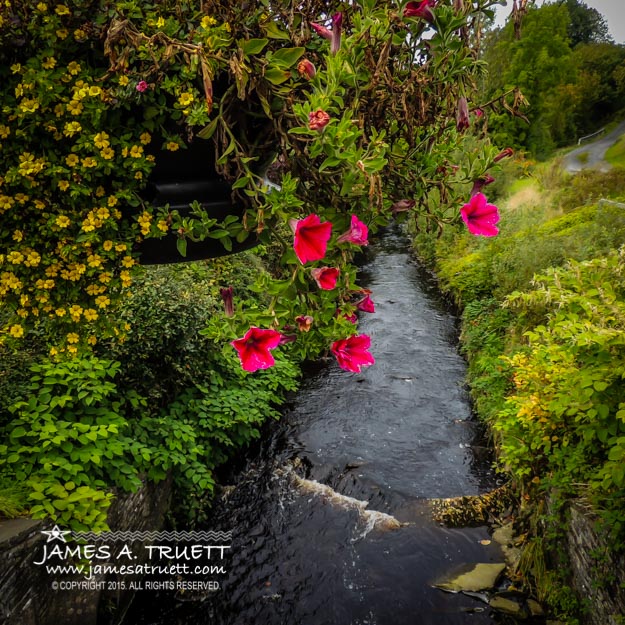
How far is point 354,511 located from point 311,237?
14.6 ft

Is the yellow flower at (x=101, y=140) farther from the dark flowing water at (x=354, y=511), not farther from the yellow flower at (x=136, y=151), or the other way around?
the dark flowing water at (x=354, y=511)

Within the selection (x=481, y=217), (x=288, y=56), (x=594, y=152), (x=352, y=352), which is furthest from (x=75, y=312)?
(x=594, y=152)

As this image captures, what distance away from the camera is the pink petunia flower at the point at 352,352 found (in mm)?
1403

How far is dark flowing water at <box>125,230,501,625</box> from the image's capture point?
3961mm

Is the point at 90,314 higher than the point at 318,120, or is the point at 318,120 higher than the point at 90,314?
the point at 318,120

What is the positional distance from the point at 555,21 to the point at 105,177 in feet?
115

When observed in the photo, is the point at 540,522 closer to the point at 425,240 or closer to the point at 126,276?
the point at 126,276

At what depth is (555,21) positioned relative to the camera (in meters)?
28.2

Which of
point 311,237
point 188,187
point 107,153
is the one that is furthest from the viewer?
point 188,187

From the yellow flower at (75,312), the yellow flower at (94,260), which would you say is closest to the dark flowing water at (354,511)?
the yellow flower at (75,312)

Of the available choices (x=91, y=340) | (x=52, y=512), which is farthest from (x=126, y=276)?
(x=52, y=512)

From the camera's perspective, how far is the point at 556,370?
3809 mm

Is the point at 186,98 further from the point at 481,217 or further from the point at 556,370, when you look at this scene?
the point at 556,370

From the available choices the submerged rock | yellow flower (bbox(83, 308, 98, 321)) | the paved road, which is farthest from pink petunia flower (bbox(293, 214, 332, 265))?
the paved road
